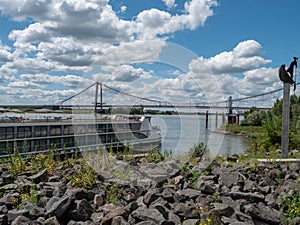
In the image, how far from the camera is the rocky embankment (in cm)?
312

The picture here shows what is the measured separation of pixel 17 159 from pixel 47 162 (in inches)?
20.6

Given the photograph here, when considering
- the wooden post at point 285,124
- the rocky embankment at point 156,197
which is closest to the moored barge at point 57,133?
the wooden post at point 285,124

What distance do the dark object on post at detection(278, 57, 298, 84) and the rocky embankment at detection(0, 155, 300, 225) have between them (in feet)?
11.0

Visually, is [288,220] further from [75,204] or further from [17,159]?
[17,159]

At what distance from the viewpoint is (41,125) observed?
17.1 meters

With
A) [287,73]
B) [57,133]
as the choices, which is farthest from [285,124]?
[57,133]

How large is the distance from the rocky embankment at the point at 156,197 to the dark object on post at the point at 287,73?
11.0 feet

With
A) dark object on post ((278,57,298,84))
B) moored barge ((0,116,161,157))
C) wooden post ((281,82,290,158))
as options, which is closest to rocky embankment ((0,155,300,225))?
wooden post ((281,82,290,158))

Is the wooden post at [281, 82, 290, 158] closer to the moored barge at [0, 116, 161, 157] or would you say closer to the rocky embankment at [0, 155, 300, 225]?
the rocky embankment at [0, 155, 300, 225]

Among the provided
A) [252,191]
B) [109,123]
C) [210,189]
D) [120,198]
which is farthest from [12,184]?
[109,123]

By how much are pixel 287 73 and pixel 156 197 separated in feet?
18.0

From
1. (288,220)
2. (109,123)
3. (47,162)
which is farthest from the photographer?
(109,123)

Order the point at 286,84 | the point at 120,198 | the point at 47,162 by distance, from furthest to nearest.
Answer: the point at 286,84 → the point at 47,162 → the point at 120,198

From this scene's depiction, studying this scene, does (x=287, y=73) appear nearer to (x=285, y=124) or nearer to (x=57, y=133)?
(x=285, y=124)
